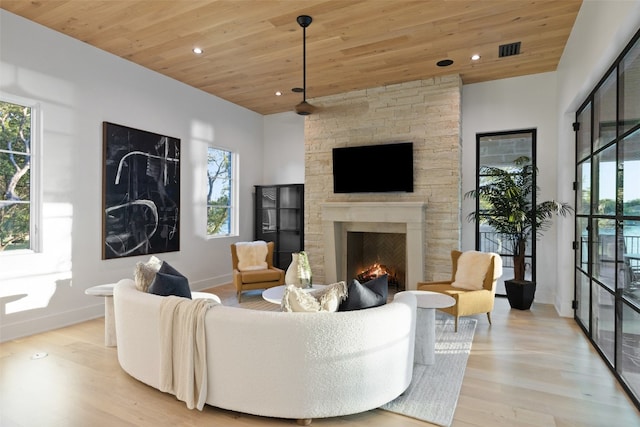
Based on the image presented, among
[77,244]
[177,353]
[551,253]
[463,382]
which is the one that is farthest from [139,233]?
[551,253]

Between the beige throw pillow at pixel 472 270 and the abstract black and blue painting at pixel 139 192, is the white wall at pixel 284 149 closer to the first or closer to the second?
the abstract black and blue painting at pixel 139 192

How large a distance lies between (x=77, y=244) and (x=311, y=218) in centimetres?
332

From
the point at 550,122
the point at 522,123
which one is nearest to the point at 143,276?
the point at 522,123

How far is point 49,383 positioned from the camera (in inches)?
106

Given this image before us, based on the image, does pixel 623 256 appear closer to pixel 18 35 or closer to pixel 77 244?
pixel 77 244

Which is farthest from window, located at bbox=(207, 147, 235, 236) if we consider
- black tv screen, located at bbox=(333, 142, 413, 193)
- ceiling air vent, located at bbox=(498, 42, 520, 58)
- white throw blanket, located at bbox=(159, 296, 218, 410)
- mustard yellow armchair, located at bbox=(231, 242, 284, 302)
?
ceiling air vent, located at bbox=(498, 42, 520, 58)

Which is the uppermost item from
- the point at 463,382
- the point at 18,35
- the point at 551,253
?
the point at 18,35

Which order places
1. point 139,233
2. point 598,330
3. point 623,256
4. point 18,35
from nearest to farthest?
1. point 623,256
2. point 598,330
3. point 18,35
4. point 139,233

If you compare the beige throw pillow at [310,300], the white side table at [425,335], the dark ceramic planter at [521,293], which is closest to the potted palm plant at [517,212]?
the dark ceramic planter at [521,293]

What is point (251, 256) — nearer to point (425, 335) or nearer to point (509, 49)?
point (425, 335)

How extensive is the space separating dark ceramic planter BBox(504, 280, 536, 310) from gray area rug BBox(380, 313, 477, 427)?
1375 millimetres

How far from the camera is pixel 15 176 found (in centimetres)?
372

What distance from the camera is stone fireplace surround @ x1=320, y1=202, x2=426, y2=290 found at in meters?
5.25

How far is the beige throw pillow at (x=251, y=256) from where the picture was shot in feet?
18.1
